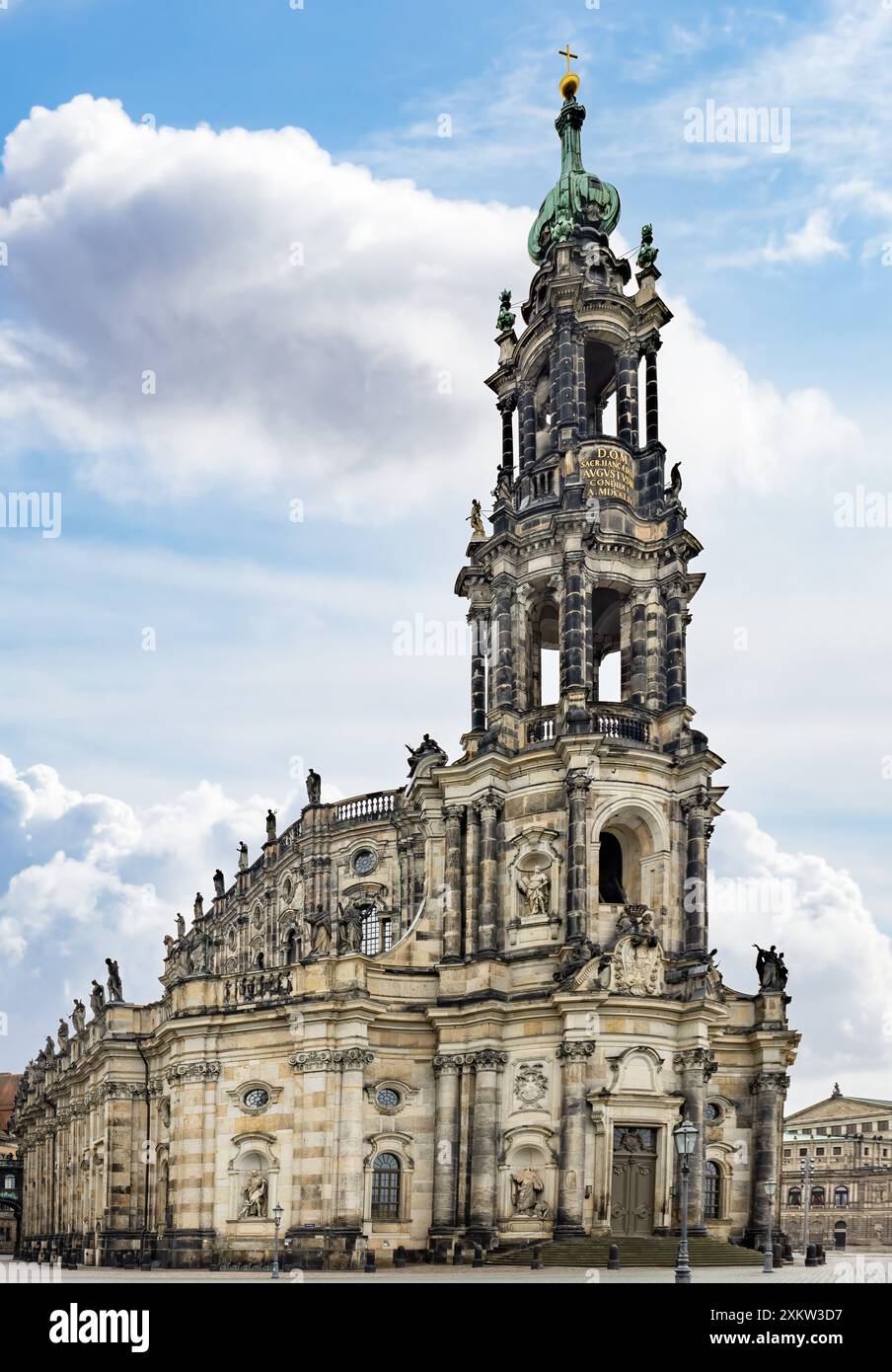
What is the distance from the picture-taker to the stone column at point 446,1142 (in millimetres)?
46438

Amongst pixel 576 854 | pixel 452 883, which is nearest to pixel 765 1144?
pixel 576 854

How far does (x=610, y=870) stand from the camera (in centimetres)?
5238

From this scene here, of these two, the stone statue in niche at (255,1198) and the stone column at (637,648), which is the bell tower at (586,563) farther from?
the stone statue in niche at (255,1198)

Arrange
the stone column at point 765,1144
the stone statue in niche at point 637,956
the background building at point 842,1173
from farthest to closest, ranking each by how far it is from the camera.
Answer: the background building at point 842,1173 < the stone column at point 765,1144 < the stone statue in niche at point 637,956

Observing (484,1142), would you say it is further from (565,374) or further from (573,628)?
(565,374)

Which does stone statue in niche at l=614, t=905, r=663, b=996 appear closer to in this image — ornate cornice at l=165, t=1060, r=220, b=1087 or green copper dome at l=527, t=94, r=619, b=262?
ornate cornice at l=165, t=1060, r=220, b=1087

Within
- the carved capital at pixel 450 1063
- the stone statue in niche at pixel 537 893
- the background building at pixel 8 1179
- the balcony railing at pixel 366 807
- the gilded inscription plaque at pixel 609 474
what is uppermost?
the gilded inscription plaque at pixel 609 474

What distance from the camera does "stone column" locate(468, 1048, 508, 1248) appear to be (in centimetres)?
4525

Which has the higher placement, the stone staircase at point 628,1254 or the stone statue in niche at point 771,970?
the stone statue in niche at point 771,970

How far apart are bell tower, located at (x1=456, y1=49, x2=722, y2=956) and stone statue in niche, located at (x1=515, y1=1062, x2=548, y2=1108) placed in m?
4.78

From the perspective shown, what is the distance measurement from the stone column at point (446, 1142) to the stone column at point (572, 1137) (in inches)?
164

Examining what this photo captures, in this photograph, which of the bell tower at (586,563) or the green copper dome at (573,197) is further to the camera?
the green copper dome at (573,197)

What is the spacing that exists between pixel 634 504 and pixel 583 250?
11149 mm

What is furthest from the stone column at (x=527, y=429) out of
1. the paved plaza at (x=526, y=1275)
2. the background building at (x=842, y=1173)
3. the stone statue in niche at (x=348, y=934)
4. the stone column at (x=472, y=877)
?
the background building at (x=842, y=1173)
